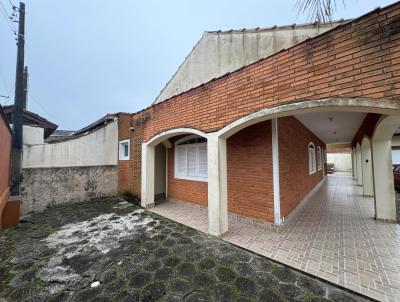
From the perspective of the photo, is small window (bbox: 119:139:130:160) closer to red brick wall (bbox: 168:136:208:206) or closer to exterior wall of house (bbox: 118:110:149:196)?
exterior wall of house (bbox: 118:110:149:196)

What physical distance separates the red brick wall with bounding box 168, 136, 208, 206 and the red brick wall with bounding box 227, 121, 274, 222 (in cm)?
130

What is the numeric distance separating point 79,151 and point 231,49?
7952 mm

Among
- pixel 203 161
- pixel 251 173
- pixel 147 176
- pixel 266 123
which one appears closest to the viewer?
pixel 266 123

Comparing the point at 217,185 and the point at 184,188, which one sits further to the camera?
the point at 184,188

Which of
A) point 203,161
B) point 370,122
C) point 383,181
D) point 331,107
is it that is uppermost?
point 370,122

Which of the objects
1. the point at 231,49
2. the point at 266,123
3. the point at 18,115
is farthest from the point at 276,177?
the point at 18,115

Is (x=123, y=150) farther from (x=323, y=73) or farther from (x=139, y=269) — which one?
(x=323, y=73)

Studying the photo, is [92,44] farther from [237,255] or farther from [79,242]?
[237,255]

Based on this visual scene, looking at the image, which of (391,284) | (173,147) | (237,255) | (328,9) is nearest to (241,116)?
(328,9)

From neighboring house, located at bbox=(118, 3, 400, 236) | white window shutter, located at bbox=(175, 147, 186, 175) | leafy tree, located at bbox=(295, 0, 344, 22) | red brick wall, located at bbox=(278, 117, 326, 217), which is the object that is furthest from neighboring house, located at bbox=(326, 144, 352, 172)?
leafy tree, located at bbox=(295, 0, 344, 22)

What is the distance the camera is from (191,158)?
272 inches

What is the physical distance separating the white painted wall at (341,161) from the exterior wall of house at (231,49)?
2513 centimetres

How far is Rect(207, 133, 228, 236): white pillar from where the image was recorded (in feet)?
13.3

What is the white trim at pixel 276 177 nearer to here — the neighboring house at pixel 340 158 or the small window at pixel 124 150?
the small window at pixel 124 150
